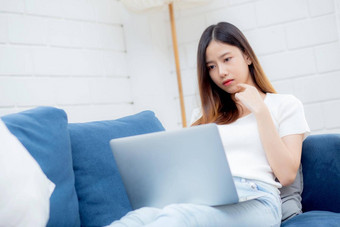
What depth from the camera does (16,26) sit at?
2.31 m

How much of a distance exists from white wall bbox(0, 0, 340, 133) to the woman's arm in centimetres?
100

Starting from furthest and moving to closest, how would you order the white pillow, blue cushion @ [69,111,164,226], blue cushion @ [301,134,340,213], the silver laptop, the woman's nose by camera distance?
1. the woman's nose
2. blue cushion @ [301,134,340,213]
3. blue cushion @ [69,111,164,226]
4. the silver laptop
5. the white pillow

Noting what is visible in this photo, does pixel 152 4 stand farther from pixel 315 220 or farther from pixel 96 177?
pixel 315 220

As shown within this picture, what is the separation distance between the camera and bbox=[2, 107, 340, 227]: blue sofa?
138 cm

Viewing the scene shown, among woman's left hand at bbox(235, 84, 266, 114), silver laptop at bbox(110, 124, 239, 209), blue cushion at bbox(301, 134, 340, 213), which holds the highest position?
woman's left hand at bbox(235, 84, 266, 114)

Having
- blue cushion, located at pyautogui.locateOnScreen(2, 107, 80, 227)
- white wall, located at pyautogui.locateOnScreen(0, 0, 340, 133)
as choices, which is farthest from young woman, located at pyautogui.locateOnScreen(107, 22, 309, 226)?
white wall, located at pyautogui.locateOnScreen(0, 0, 340, 133)

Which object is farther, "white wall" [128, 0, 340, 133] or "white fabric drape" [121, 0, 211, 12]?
"white fabric drape" [121, 0, 211, 12]

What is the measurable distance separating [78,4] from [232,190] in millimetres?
1771

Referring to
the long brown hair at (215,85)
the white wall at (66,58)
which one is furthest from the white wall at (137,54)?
the long brown hair at (215,85)

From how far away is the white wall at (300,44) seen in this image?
255cm

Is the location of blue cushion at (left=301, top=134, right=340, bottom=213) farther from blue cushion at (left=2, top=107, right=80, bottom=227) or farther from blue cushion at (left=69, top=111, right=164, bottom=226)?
blue cushion at (left=2, top=107, right=80, bottom=227)

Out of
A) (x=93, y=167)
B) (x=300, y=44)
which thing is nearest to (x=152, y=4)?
(x=300, y=44)

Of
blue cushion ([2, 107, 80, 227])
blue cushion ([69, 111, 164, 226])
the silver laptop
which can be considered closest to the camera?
the silver laptop

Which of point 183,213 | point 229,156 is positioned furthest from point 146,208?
point 229,156
